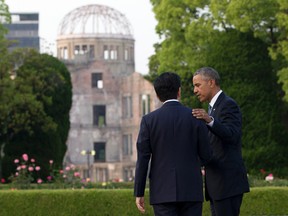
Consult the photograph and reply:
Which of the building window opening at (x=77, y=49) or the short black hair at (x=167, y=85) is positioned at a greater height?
the building window opening at (x=77, y=49)

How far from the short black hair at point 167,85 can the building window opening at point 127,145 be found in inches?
2696

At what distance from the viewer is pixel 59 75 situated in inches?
1890

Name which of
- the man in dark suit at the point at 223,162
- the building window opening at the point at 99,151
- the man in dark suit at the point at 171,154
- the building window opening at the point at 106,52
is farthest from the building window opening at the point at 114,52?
the man in dark suit at the point at 171,154

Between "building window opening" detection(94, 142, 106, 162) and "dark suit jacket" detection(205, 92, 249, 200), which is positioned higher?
"dark suit jacket" detection(205, 92, 249, 200)

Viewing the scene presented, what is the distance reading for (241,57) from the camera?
41156 millimetres

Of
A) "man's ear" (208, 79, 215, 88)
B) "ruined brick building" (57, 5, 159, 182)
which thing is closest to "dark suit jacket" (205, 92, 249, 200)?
"man's ear" (208, 79, 215, 88)

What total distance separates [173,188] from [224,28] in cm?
3292

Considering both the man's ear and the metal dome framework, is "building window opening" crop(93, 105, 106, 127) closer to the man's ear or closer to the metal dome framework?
the metal dome framework

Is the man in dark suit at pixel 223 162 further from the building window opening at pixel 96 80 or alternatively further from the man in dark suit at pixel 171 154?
the building window opening at pixel 96 80

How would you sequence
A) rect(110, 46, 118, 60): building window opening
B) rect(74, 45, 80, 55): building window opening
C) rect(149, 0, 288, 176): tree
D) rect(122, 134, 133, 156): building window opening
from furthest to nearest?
rect(110, 46, 118, 60): building window opening < rect(74, 45, 80, 55): building window opening < rect(122, 134, 133, 156): building window opening < rect(149, 0, 288, 176): tree

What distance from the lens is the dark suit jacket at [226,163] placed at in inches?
397

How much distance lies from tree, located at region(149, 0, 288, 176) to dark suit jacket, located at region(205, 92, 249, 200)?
28702 mm

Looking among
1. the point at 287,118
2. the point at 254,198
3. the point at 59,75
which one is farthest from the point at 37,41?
the point at 254,198

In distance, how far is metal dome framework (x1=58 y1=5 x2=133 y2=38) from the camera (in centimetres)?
8612
